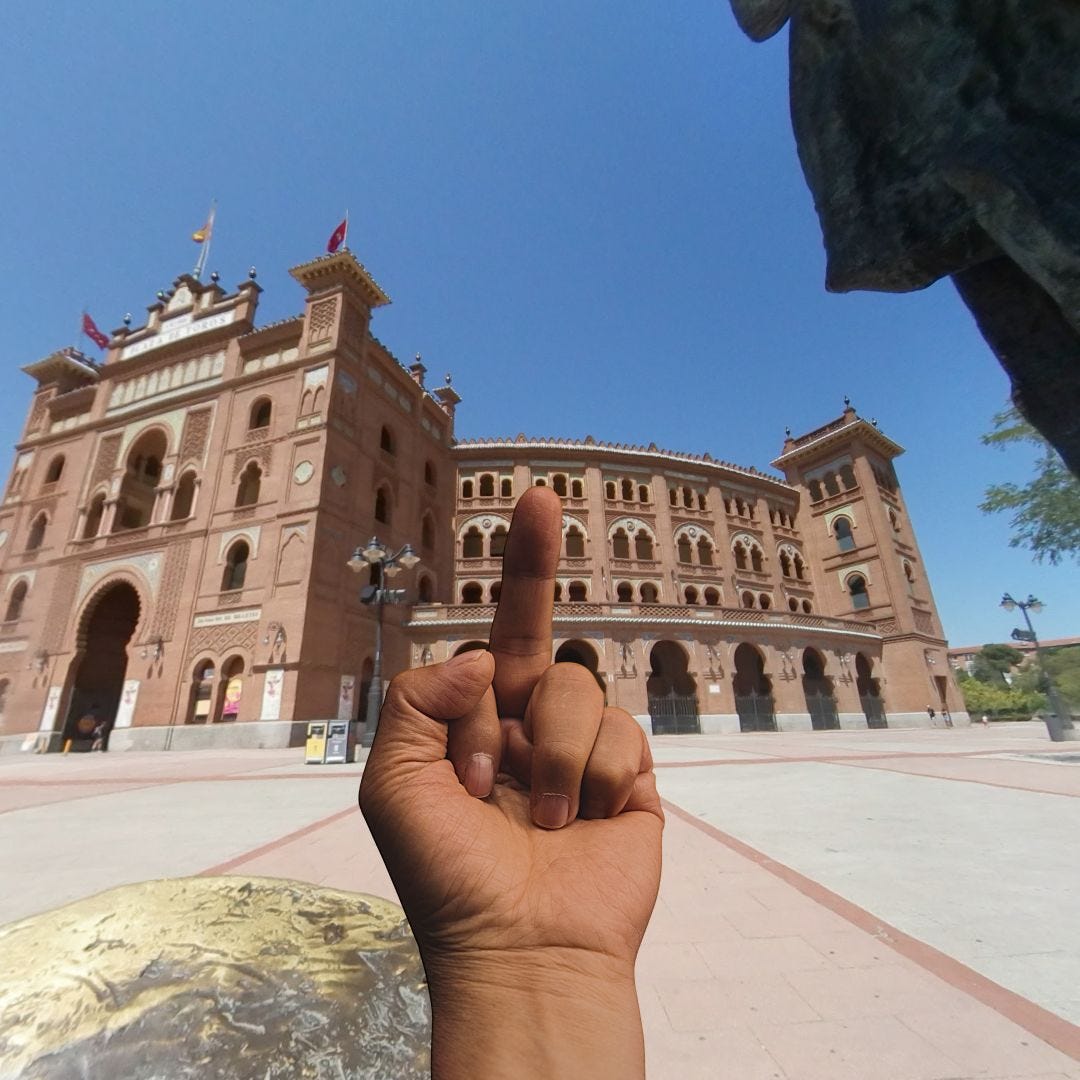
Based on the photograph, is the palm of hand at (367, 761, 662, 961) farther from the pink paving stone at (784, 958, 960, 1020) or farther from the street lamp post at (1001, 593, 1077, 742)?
the street lamp post at (1001, 593, 1077, 742)

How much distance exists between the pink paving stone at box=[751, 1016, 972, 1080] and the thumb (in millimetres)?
1308

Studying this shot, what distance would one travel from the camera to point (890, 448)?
96.7 feet

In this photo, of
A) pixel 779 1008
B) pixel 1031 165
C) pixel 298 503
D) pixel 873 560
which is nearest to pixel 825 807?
pixel 779 1008

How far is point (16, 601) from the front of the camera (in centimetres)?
2111

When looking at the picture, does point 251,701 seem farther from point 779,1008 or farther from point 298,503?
point 779,1008

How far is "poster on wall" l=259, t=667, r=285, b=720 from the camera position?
50.2ft

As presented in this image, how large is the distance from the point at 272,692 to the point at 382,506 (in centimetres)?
869

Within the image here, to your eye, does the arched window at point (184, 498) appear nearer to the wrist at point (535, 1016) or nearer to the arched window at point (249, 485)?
the arched window at point (249, 485)

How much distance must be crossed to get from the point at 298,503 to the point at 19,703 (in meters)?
12.7

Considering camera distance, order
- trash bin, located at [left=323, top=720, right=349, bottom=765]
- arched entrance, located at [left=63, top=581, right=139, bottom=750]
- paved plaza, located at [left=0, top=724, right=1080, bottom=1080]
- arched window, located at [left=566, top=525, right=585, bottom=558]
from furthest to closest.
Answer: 1. arched window, located at [left=566, top=525, right=585, bottom=558]
2. arched entrance, located at [left=63, top=581, right=139, bottom=750]
3. trash bin, located at [left=323, top=720, right=349, bottom=765]
4. paved plaza, located at [left=0, top=724, right=1080, bottom=1080]

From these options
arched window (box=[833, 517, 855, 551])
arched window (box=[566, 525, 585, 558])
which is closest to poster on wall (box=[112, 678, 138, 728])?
arched window (box=[566, 525, 585, 558])

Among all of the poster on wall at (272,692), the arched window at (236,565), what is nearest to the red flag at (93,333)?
the arched window at (236,565)

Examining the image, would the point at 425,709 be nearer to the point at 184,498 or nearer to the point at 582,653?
the point at 582,653

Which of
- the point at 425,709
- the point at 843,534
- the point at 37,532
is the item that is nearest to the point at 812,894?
the point at 425,709
